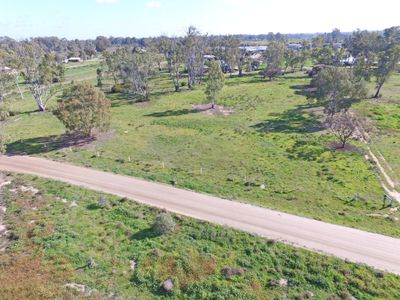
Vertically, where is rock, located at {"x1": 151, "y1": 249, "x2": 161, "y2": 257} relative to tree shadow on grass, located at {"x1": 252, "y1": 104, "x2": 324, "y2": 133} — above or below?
above

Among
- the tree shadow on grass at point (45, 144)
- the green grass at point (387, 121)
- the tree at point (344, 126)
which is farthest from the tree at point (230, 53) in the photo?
the tree shadow on grass at point (45, 144)

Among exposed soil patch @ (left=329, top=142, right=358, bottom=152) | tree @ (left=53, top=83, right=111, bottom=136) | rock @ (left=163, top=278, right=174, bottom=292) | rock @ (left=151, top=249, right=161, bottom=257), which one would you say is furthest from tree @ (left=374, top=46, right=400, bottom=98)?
rock @ (left=163, top=278, right=174, bottom=292)

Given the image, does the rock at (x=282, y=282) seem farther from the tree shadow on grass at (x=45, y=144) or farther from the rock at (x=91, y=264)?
the tree shadow on grass at (x=45, y=144)

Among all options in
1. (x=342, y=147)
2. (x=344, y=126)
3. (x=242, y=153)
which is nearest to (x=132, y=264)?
(x=242, y=153)

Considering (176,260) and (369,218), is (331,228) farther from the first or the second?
(176,260)

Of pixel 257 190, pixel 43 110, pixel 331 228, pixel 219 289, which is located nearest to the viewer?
pixel 219 289

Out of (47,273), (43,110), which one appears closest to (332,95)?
(47,273)

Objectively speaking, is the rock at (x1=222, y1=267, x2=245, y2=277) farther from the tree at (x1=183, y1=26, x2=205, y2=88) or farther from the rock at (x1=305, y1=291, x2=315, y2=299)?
the tree at (x1=183, y1=26, x2=205, y2=88)
